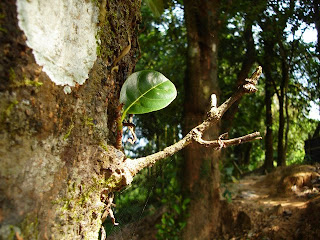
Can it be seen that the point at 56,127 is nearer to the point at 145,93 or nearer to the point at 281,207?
the point at 145,93

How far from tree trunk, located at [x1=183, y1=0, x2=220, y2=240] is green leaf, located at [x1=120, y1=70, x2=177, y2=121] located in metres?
2.51

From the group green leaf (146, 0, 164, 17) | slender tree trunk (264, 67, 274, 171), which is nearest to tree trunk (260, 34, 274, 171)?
slender tree trunk (264, 67, 274, 171)

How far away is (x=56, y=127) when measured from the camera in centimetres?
52

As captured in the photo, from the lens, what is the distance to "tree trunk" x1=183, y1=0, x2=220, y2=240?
10.9 ft

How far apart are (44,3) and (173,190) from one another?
317cm

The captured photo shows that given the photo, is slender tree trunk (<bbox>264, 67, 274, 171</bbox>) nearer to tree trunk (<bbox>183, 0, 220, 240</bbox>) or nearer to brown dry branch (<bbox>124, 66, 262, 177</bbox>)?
tree trunk (<bbox>183, 0, 220, 240</bbox>)

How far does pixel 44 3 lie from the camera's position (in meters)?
0.50

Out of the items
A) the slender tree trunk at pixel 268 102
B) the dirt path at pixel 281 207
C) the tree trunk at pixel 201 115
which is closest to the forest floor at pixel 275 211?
the dirt path at pixel 281 207

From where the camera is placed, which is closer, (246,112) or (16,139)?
(16,139)

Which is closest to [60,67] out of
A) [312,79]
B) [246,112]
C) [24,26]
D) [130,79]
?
[24,26]

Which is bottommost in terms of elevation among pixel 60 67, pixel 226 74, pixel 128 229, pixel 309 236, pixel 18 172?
pixel 309 236

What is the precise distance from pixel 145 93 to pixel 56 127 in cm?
28

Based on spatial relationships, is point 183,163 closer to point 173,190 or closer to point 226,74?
point 173,190

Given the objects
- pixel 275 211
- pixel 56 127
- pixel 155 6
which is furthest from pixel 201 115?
pixel 56 127
